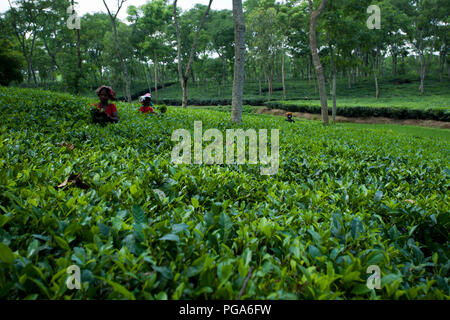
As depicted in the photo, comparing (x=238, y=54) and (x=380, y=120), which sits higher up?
(x=238, y=54)

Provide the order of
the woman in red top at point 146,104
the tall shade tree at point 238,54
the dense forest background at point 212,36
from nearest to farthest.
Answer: the woman in red top at point 146,104 → the tall shade tree at point 238,54 → the dense forest background at point 212,36

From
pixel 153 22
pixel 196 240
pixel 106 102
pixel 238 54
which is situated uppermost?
pixel 153 22

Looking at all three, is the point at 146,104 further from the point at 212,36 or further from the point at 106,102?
the point at 212,36

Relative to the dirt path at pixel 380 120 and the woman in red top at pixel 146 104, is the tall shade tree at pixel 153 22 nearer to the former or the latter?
the dirt path at pixel 380 120

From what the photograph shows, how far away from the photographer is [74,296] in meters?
1.16

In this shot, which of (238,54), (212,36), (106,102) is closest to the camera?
(106,102)

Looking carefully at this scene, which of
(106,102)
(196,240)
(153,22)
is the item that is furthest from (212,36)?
(196,240)

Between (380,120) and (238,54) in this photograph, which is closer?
(238,54)

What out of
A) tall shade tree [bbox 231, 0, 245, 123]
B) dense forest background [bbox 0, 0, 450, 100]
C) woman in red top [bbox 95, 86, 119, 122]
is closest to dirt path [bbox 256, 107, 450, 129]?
dense forest background [bbox 0, 0, 450, 100]

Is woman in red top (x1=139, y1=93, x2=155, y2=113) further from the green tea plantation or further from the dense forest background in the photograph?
the dense forest background

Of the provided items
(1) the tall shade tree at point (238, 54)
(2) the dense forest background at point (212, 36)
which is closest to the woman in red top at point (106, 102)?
(1) the tall shade tree at point (238, 54)

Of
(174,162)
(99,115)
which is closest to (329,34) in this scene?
(99,115)

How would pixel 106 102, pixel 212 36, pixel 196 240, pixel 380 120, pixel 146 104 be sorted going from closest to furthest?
pixel 196 240 < pixel 106 102 < pixel 146 104 < pixel 380 120 < pixel 212 36
